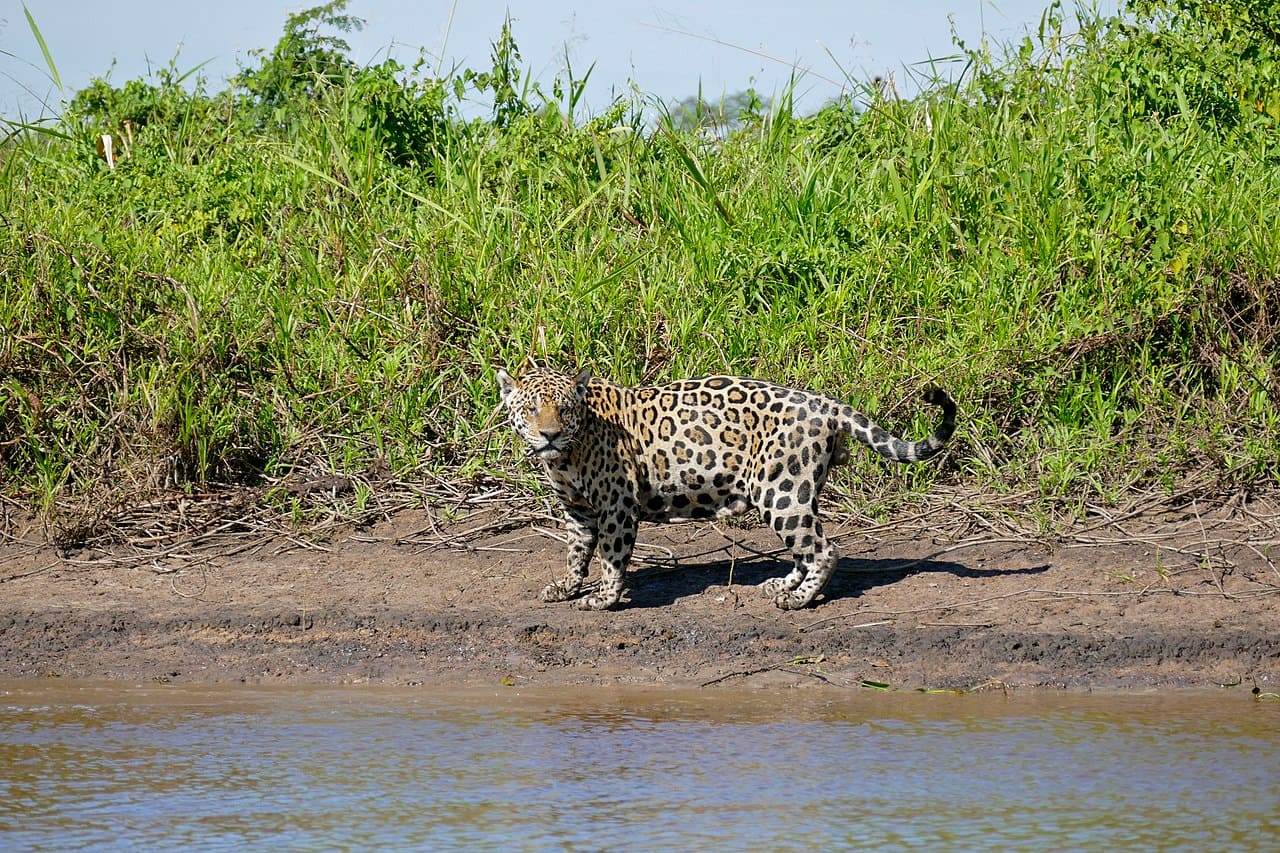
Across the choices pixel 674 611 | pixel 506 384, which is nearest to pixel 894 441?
pixel 674 611

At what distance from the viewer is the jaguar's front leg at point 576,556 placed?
637 cm

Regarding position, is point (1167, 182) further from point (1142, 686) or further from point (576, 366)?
point (1142, 686)

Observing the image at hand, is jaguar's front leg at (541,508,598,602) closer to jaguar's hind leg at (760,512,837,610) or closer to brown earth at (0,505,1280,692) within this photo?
brown earth at (0,505,1280,692)

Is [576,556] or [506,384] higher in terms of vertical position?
[506,384]

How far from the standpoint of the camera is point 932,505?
717 cm

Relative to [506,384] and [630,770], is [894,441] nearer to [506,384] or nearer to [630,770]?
[506,384]

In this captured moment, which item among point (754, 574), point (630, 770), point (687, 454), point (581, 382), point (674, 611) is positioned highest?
point (581, 382)

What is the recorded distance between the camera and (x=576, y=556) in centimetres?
639

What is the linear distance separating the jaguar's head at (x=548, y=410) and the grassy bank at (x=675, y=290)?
1247mm

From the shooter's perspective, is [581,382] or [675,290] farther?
[675,290]

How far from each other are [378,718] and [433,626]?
3.34ft

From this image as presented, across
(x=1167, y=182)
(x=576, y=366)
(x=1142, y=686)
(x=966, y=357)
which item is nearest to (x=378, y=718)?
(x=1142, y=686)

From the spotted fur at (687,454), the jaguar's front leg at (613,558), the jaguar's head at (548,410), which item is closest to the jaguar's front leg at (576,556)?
the spotted fur at (687,454)

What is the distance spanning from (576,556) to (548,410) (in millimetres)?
740
